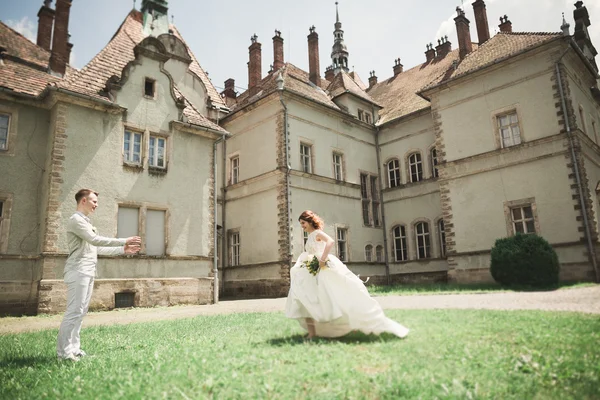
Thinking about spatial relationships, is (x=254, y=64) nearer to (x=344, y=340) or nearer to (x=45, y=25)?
(x=45, y=25)

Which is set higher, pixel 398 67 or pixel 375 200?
pixel 398 67

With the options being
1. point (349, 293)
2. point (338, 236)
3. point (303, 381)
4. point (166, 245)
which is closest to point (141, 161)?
point (166, 245)

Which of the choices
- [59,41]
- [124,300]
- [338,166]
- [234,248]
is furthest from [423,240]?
[59,41]

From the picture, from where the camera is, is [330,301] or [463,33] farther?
[463,33]

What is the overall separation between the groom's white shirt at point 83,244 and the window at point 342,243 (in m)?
17.9

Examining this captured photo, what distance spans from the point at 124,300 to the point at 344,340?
39.0 ft

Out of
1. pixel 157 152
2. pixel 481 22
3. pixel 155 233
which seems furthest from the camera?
pixel 481 22

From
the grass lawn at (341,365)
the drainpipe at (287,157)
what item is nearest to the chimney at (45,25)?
the drainpipe at (287,157)

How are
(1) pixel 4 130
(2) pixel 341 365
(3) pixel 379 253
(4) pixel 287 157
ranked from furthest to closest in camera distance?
(3) pixel 379 253
(4) pixel 287 157
(1) pixel 4 130
(2) pixel 341 365

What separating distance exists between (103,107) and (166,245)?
235 inches

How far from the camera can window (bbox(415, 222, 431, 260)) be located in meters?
23.9

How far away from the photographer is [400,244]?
25203mm

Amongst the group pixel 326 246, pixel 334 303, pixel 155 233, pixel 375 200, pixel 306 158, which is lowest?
pixel 334 303

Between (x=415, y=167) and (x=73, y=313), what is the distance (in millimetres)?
22604
